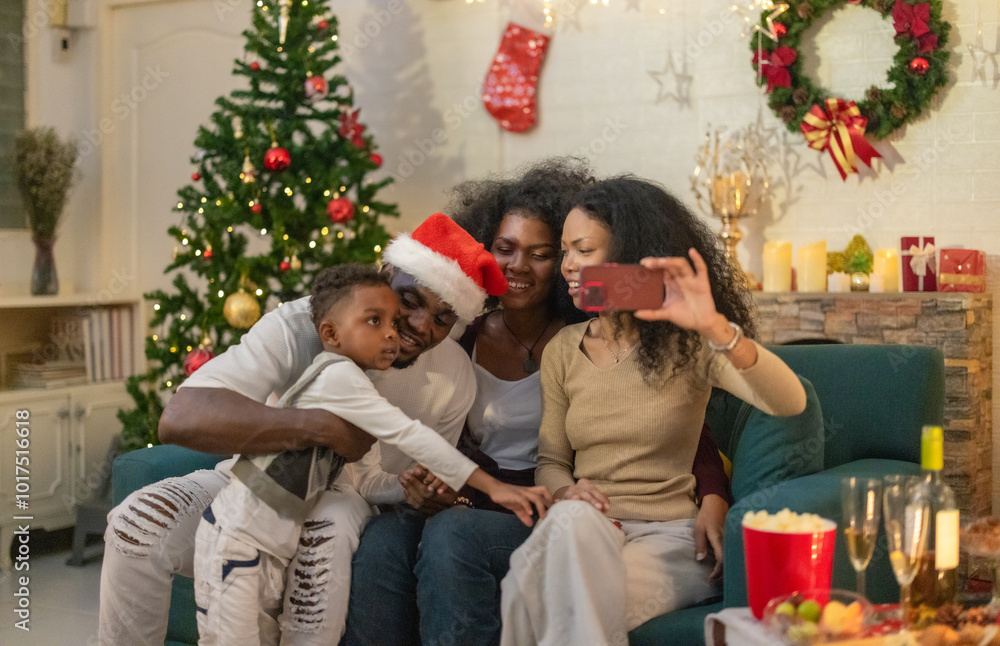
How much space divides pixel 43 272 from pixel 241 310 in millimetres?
1337

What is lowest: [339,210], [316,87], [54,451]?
[54,451]

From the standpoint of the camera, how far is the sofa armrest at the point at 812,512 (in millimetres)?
1779

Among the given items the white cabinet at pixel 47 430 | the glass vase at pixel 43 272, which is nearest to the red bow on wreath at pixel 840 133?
the white cabinet at pixel 47 430

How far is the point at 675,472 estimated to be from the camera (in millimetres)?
2084

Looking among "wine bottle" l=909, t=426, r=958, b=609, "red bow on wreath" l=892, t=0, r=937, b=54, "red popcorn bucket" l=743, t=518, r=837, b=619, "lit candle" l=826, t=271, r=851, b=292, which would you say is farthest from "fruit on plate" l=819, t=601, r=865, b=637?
"red bow on wreath" l=892, t=0, r=937, b=54

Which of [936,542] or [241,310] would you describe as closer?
[936,542]

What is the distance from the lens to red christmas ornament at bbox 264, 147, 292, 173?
3.87m

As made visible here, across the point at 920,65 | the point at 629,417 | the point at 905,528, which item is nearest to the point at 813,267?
the point at 920,65

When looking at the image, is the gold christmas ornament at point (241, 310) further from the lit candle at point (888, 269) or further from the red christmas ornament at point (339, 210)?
the lit candle at point (888, 269)

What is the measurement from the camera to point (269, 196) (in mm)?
4004

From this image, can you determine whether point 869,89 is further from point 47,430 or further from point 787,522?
point 47,430

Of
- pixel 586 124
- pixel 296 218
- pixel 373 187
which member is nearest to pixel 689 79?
pixel 586 124

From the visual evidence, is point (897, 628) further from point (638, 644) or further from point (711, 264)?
point (711, 264)

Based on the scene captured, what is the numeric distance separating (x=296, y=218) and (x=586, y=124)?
1.46 metres
